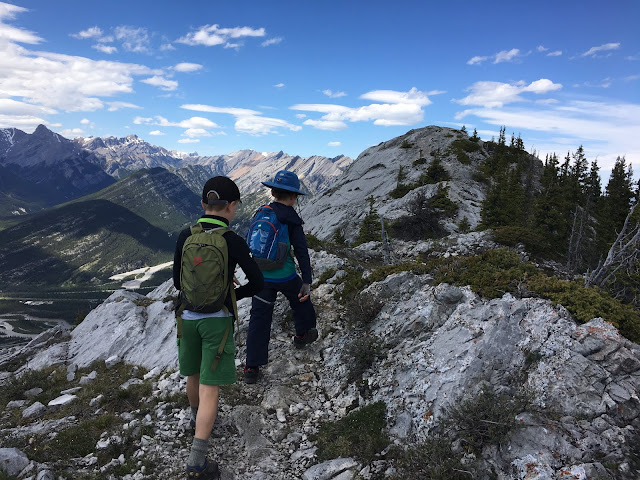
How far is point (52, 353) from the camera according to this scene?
1453cm

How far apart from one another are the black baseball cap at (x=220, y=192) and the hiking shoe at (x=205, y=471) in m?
3.83

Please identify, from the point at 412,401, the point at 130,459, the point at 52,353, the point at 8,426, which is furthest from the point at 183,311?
the point at 52,353

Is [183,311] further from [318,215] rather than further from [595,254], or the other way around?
[595,254]

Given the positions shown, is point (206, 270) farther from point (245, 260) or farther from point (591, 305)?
point (591, 305)

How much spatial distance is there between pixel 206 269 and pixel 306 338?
4.78 meters

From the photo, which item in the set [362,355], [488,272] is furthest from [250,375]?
[488,272]

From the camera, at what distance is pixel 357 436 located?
5938mm

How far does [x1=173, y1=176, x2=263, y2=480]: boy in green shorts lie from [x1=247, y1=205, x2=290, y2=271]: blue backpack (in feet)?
5.80

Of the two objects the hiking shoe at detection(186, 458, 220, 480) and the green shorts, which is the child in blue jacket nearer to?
the green shorts

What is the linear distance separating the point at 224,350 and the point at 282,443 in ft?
7.93

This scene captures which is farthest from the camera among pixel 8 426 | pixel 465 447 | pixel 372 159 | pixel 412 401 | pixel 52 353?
pixel 372 159

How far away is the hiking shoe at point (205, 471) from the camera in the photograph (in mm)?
4934

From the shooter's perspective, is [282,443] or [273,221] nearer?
[282,443]

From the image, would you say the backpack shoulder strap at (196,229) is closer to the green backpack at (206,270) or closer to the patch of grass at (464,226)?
the green backpack at (206,270)
